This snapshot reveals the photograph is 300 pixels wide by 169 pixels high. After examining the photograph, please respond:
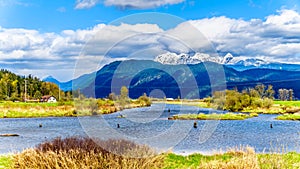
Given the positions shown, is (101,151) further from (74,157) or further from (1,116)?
(1,116)

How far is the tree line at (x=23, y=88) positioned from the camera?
113312 millimetres

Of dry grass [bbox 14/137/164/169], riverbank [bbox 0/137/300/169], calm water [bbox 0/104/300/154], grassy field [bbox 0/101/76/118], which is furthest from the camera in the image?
grassy field [bbox 0/101/76/118]

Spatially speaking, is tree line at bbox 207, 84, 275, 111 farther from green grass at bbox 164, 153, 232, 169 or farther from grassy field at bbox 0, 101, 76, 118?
green grass at bbox 164, 153, 232, 169

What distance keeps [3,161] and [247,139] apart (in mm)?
21953

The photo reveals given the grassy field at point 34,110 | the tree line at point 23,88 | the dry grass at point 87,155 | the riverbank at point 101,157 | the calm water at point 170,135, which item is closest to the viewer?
the riverbank at point 101,157

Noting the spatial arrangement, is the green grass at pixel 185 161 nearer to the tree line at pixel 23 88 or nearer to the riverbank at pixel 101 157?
the riverbank at pixel 101 157

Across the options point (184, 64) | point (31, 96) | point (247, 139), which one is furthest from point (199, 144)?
point (31, 96)

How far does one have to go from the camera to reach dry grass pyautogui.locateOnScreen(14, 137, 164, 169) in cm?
1177

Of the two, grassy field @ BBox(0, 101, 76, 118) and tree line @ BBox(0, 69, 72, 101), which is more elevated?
tree line @ BBox(0, 69, 72, 101)

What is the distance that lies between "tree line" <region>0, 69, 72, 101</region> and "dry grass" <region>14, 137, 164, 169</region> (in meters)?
97.7

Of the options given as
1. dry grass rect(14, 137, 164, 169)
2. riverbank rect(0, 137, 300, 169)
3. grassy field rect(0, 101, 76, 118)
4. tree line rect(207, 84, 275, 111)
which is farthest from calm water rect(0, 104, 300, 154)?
tree line rect(207, 84, 275, 111)

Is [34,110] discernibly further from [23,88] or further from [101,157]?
[101,157]

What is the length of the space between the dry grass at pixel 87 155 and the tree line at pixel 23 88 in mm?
97682

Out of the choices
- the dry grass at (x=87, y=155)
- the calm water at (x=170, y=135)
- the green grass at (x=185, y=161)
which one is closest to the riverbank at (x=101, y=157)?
the dry grass at (x=87, y=155)
